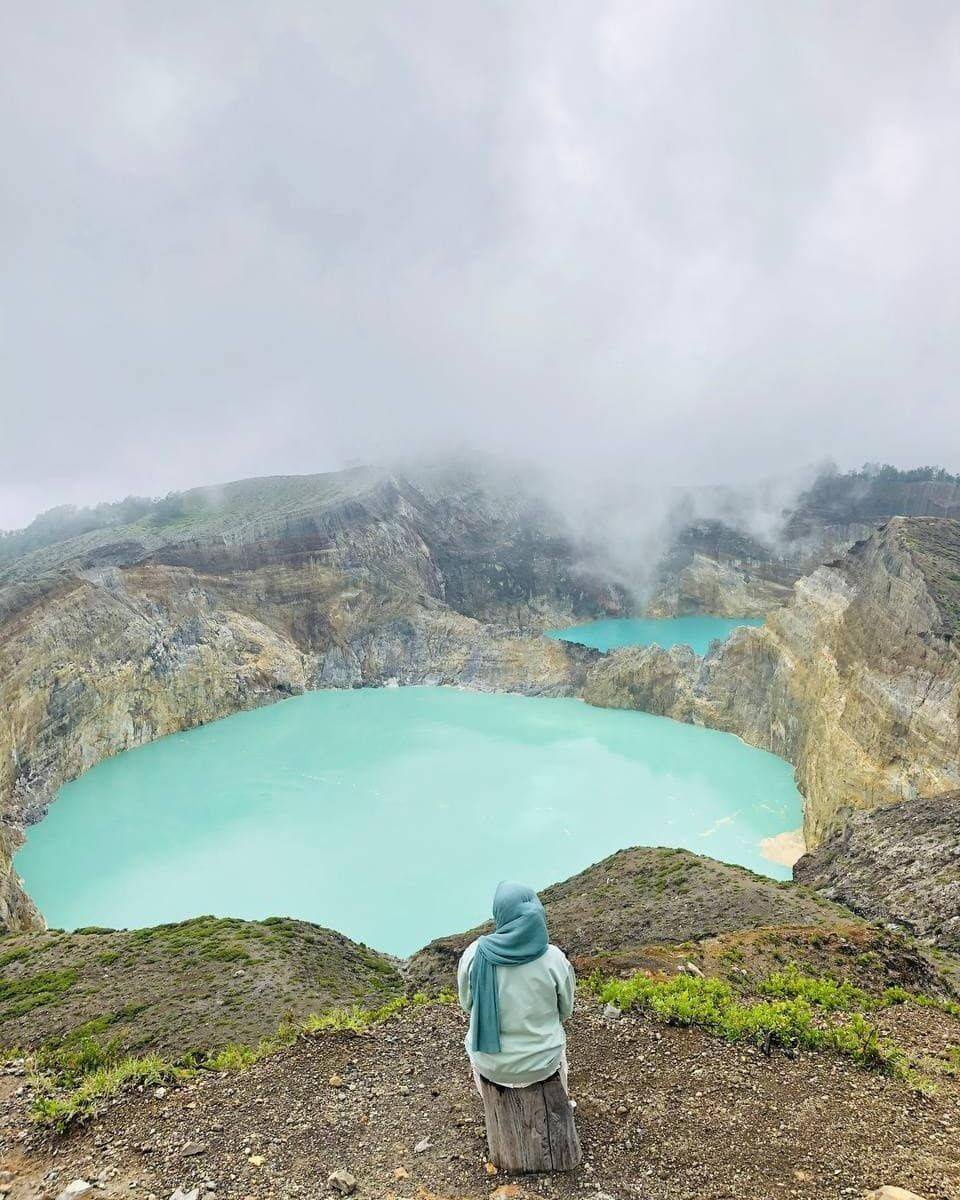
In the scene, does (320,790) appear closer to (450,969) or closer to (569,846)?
(569,846)

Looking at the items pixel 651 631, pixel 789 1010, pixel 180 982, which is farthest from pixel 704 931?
pixel 651 631

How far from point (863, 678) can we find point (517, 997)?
80.6 ft

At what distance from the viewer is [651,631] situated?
8762 centimetres

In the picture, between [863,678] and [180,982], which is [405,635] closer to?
[863,678]

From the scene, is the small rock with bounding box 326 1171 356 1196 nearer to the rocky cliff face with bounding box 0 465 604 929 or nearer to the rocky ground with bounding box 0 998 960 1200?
the rocky ground with bounding box 0 998 960 1200

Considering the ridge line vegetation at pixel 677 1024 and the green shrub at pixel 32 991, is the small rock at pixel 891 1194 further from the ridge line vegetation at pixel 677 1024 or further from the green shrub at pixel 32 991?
the green shrub at pixel 32 991

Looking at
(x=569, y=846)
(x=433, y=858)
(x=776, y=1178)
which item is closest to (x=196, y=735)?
(x=433, y=858)

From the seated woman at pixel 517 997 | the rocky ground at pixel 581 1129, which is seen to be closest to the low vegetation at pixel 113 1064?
the rocky ground at pixel 581 1129

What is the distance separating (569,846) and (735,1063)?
72.6ft

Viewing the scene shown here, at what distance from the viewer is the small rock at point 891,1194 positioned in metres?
3.39

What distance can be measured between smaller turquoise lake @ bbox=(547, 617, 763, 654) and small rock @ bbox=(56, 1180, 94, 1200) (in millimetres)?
76231

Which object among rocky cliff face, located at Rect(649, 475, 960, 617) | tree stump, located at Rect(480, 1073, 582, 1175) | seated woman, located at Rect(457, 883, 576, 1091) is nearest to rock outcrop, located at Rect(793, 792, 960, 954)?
tree stump, located at Rect(480, 1073, 582, 1175)

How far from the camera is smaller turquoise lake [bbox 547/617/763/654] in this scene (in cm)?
8156

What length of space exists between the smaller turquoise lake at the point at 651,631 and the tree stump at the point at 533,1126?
76130 millimetres
